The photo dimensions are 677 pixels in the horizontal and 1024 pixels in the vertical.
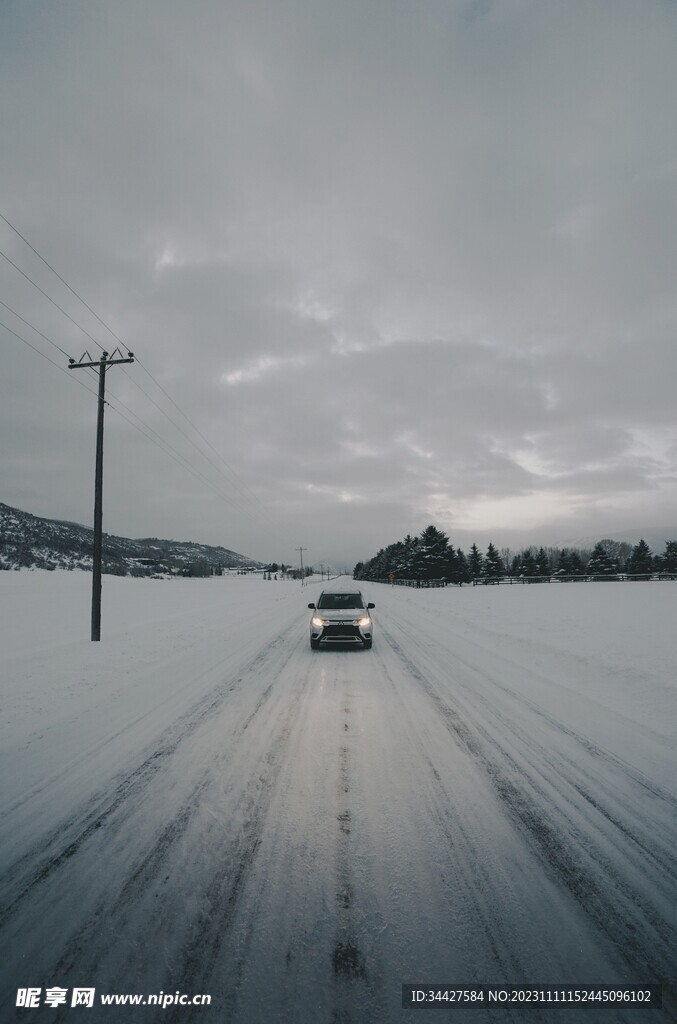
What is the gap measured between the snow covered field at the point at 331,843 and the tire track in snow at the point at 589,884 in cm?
2

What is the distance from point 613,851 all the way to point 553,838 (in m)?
0.42

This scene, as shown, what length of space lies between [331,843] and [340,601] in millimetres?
9585

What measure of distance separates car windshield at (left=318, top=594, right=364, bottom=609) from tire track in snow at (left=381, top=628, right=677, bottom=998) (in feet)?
25.8

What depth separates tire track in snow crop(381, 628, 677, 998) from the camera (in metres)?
2.46

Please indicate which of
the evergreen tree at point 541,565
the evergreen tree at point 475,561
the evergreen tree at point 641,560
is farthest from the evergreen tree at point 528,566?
the evergreen tree at point 641,560

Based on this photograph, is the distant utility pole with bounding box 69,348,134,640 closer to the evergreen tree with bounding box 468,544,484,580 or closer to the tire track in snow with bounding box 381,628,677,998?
the tire track in snow with bounding box 381,628,677,998

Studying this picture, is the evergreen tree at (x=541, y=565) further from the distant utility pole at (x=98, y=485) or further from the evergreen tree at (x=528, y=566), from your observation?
the distant utility pole at (x=98, y=485)

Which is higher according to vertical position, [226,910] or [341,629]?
[341,629]

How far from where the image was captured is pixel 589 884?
302 centimetres

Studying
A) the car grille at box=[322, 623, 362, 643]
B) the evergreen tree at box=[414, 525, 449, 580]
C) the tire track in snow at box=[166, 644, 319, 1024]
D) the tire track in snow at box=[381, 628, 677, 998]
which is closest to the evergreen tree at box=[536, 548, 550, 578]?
the evergreen tree at box=[414, 525, 449, 580]

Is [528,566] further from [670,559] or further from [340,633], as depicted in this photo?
[340,633]

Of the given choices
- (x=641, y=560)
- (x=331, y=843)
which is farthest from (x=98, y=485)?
(x=641, y=560)

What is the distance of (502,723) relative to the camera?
6160 mm

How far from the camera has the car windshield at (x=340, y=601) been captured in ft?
42.0
